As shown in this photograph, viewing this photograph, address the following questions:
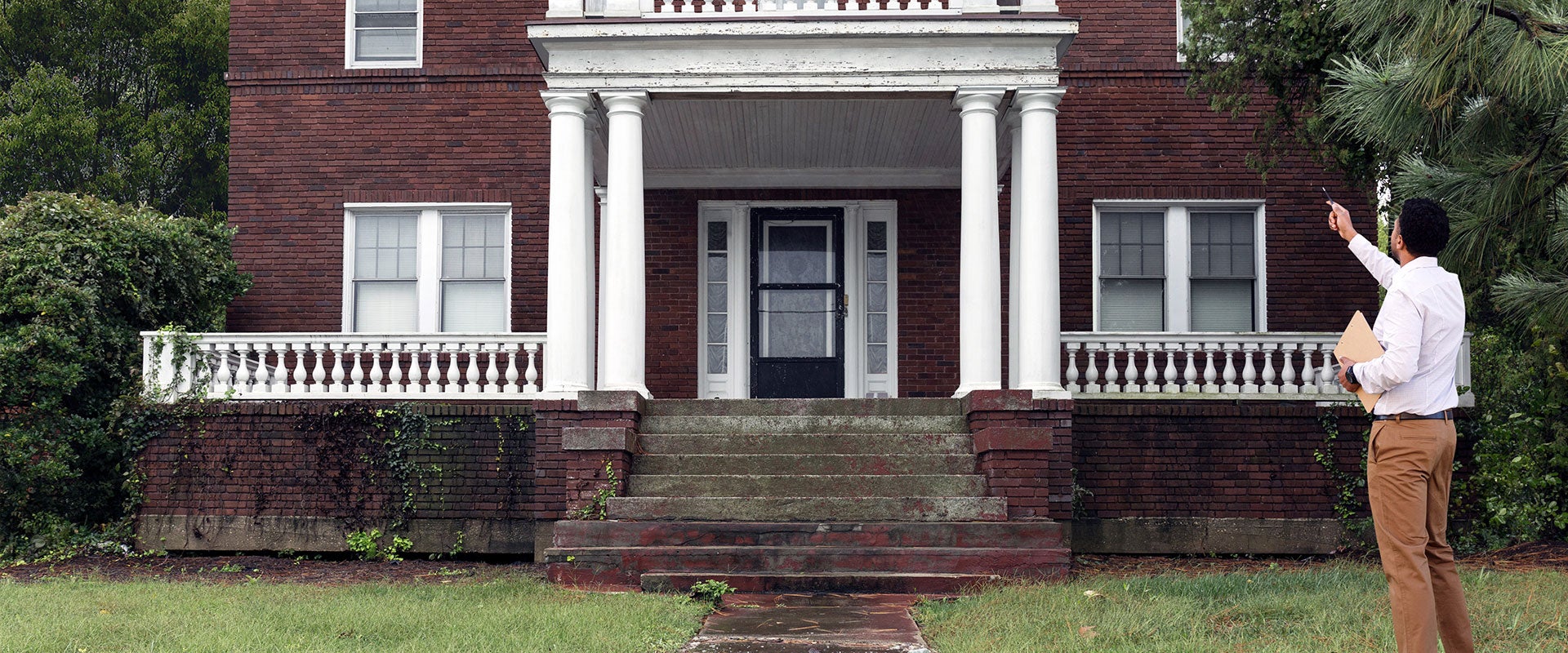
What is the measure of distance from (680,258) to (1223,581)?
7.22 m

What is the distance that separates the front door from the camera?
1423 centimetres

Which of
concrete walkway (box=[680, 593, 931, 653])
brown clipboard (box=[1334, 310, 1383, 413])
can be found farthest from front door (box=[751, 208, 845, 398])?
brown clipboard (box=[1334, 310, 1383, 413])

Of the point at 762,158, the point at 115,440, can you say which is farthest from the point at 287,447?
the point at 762,158

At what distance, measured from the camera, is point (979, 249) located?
1068 cm

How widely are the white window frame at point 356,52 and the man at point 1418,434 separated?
36.4ft

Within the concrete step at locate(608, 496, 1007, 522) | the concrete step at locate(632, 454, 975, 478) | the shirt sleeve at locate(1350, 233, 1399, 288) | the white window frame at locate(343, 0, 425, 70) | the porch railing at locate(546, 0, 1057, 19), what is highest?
the white window frame at locate(343, 0, 425, 70)

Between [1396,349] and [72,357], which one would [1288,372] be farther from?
[72,357]

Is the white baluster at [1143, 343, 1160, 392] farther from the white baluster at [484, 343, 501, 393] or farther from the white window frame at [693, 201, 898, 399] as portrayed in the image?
the white baluster at [484, 343, 501, 393]

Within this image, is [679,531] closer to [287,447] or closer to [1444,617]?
[287,447]

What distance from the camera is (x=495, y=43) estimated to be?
14070mm

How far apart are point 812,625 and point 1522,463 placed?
22.8 ft

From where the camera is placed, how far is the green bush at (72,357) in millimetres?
11148

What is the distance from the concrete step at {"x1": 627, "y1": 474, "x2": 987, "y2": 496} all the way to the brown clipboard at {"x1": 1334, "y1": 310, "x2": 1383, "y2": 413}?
189 inches

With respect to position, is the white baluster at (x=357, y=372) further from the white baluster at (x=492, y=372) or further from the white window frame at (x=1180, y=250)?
the white window frame at (x=1180, y=250)
